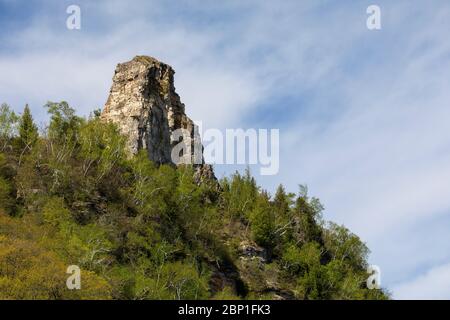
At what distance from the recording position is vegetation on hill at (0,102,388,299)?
6012 cm

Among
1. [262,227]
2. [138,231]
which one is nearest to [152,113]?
[262,227]

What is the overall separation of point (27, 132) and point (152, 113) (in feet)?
85.5

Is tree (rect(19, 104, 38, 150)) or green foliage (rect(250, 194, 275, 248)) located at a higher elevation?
tree (rect(19, 104, 38, 150))

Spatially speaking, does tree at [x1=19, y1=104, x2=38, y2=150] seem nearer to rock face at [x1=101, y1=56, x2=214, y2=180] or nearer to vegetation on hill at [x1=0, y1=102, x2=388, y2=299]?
vegetation on hill at [x1=0, y1=102, x2=388, y2=299]

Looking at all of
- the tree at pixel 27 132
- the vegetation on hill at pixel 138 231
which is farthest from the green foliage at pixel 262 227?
the tree at pixel 27 132

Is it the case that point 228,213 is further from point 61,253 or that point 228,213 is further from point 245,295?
point 61,253

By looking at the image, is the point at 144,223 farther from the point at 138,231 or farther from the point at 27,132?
the point at 27,132

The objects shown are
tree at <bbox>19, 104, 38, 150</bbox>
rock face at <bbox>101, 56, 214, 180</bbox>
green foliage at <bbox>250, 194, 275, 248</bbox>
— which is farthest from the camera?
rock face at <bbox>101, 56, 214, 180</bbox>

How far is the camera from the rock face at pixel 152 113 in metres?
104

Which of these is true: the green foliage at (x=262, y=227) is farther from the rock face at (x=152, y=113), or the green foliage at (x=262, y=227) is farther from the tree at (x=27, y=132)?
the tree at (x=27, y=132)

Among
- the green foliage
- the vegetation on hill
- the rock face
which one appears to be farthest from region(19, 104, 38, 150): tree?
the green foliage

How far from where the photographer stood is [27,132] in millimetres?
86438

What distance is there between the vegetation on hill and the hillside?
7.0 inches
